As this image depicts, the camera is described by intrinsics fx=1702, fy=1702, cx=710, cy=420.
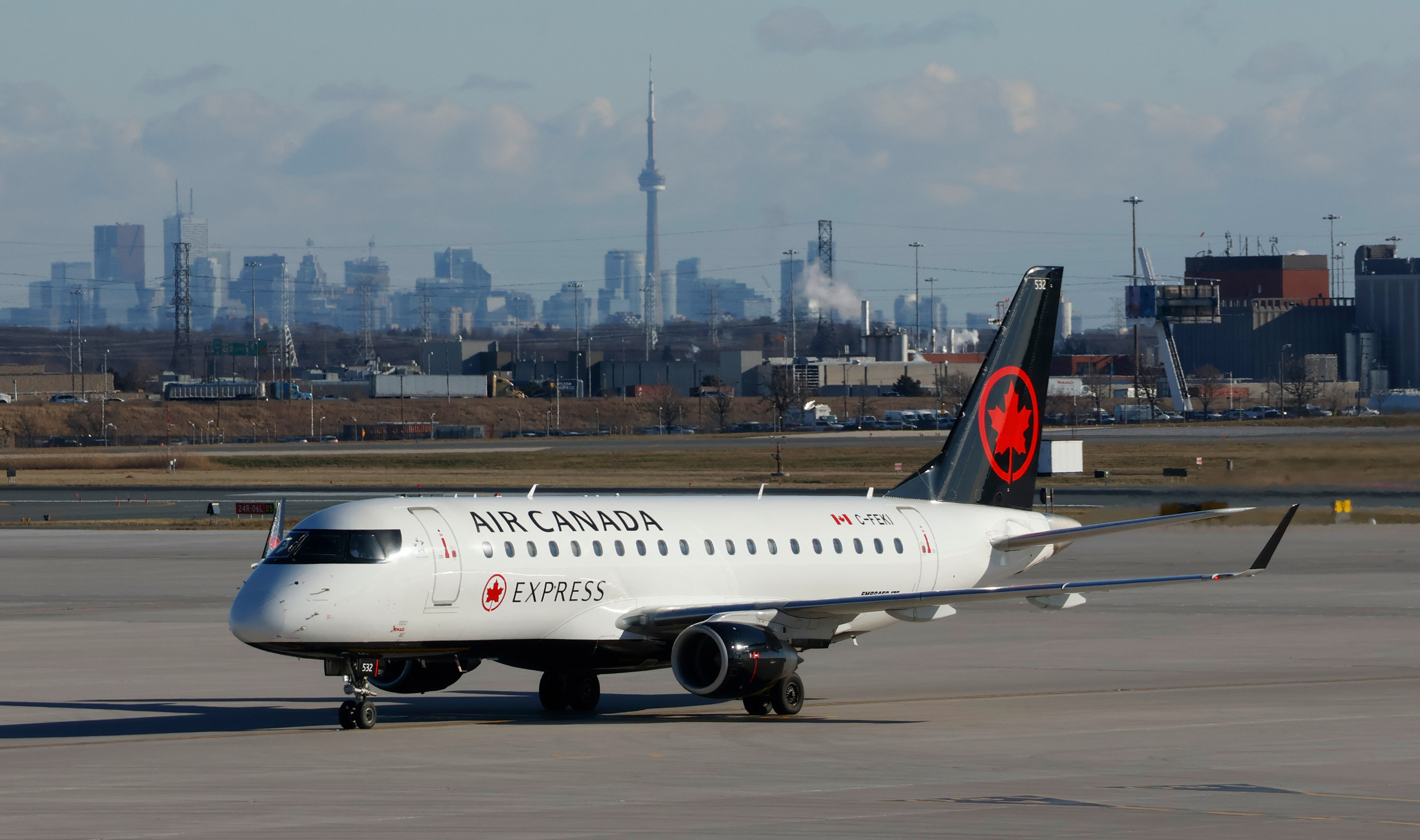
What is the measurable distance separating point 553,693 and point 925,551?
8.33 meters

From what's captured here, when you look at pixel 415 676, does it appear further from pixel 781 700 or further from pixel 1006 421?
pixel 1006 421

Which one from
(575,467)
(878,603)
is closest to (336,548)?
(878,603)

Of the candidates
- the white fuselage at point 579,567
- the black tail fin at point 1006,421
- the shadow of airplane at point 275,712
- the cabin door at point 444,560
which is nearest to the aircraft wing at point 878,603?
the white fuselage at point 579,567

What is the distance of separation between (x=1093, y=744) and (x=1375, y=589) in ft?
103

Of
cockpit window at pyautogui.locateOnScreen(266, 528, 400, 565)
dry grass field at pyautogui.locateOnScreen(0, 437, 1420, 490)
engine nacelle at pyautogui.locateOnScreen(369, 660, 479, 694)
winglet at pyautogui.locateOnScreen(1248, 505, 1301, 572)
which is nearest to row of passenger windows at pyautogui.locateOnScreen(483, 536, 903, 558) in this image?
cockpit window at pyautogui.locateOnScreen(266, 528, 400, 565)

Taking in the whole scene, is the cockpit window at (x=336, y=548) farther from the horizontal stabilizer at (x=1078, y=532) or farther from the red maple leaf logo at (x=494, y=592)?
the horizontal stabilizer at (x=1078, y=532)

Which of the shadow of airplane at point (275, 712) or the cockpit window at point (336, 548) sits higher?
the cockpit window at point (336, 548)

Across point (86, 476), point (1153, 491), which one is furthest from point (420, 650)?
point (86, 476)

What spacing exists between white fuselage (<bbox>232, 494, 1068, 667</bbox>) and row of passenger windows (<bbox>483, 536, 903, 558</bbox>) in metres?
0.02

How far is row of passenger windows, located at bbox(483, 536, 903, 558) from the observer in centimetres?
2922

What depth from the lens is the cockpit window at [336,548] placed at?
27.4 m

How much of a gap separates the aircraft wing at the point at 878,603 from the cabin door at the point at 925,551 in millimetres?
4260

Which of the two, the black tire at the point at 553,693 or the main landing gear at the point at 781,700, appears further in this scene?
the black tire at the point at 553,693

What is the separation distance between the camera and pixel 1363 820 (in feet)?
65.3
